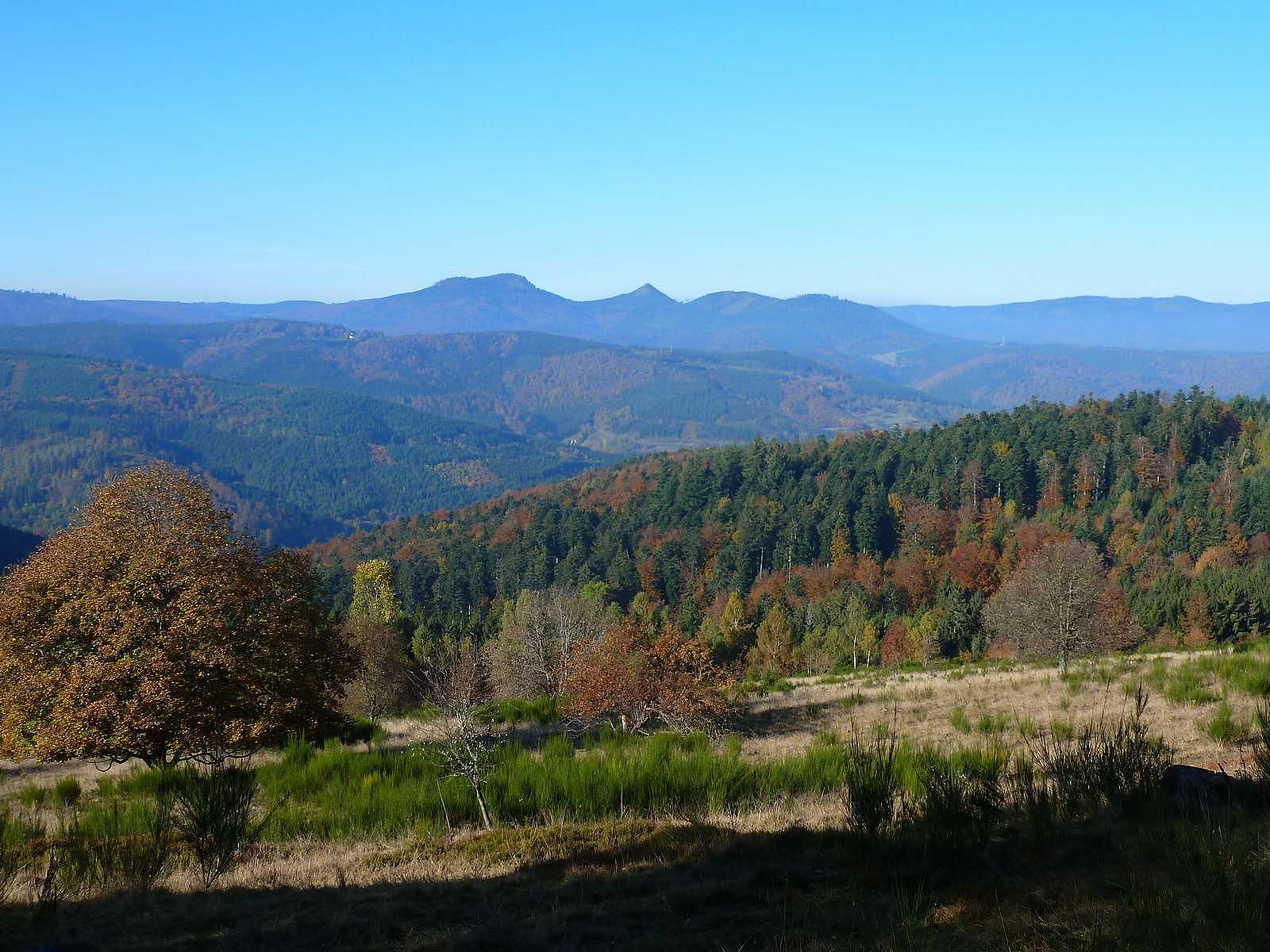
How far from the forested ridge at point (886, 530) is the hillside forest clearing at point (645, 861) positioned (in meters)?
61.1

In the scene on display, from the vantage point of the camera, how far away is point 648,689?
17.4 meters

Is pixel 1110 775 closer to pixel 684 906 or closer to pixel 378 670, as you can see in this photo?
pixel 684 906

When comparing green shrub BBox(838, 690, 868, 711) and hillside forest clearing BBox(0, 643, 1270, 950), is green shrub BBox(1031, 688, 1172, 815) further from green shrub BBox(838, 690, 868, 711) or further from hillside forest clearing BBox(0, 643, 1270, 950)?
green shrub BBox(838, 690, 868, 711)

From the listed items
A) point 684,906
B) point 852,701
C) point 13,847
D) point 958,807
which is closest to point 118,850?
point 13,847

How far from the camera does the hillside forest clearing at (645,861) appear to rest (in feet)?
16.5

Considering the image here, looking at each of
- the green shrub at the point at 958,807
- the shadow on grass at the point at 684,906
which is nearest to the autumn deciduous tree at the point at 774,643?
the green shrub at the point at 958,807

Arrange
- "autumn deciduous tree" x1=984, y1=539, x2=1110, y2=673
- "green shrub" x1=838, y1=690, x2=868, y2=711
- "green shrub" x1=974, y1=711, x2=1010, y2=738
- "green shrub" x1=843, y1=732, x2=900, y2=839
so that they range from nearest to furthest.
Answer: "green shrub" x1=843, y1=732, x2=900, y2=839 < "green shrub" x1=974, y1=711, x2=1010, y2=738 < "green shrub" x1=838, y1=690, x2=868, y2=711 < "autumn deciduous tree" x1=984, y1=539, x2=1110, y2=673

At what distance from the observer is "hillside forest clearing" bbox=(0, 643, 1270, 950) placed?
16.5 ft

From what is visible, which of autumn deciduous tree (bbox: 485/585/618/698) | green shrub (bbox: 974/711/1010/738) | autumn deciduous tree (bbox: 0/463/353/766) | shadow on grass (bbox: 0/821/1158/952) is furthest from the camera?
autumn deciduous tree (bbox: 485/585/618/698)

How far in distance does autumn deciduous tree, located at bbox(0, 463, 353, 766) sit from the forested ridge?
2375 inches

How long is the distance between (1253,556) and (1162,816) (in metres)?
94.3

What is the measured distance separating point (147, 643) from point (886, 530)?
117 meters

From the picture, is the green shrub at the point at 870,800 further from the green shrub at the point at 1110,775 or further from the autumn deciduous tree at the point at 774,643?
the autumn deciduous tree at the point at 774,643

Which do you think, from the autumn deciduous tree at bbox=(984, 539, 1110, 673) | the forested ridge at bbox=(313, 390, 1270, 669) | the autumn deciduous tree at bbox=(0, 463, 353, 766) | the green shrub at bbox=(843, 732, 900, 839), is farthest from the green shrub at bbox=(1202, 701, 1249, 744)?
the forested ridge at bbox=(313, 390, 1270, 669)
